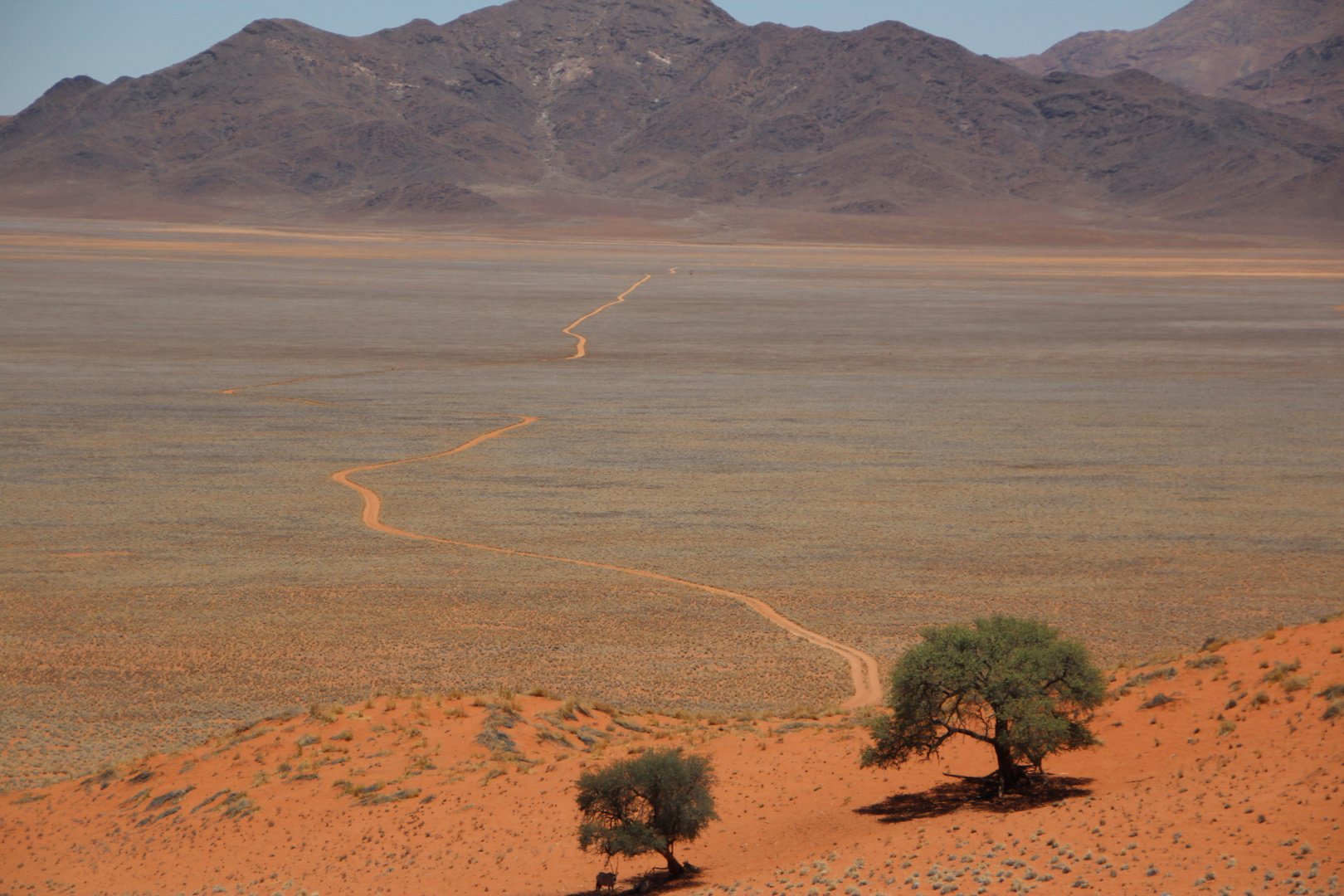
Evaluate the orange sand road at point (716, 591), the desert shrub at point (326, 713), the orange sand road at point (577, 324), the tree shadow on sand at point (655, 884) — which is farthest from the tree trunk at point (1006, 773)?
the orange sand road at point (577, 324)

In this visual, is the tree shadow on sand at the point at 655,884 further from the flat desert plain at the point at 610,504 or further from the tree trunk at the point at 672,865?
the flat desert plain at the point at 610,504

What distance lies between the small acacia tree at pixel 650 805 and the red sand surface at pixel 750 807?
15.8 inches

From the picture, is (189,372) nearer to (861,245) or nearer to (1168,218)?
(861,245)

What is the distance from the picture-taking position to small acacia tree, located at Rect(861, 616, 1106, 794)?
11094mm

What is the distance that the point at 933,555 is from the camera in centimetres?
2081

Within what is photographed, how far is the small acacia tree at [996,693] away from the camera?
11094mm

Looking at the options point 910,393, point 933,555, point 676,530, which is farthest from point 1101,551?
point 910,393

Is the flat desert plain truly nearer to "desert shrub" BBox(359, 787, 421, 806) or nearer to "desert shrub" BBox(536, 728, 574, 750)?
"desert shrub" BBox(536, 728, 574, 750)

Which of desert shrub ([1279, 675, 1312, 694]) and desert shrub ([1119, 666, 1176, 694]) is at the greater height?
desert shrub ([1279, 675, 1312, 694])

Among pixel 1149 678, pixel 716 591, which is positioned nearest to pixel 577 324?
pixel 716 591

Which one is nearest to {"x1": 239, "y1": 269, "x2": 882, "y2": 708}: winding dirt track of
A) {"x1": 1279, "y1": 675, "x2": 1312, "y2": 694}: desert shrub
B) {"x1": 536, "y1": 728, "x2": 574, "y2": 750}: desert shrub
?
{"x1": 536, "y1": 728, "x2": 574, "y2": 750}: desert shrub

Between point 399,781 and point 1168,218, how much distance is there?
18983 cm

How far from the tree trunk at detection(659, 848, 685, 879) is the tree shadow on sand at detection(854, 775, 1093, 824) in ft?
5.45

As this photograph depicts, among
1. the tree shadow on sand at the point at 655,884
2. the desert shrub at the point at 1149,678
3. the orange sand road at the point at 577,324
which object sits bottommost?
the tree shadow on sand at the point at 655,884
